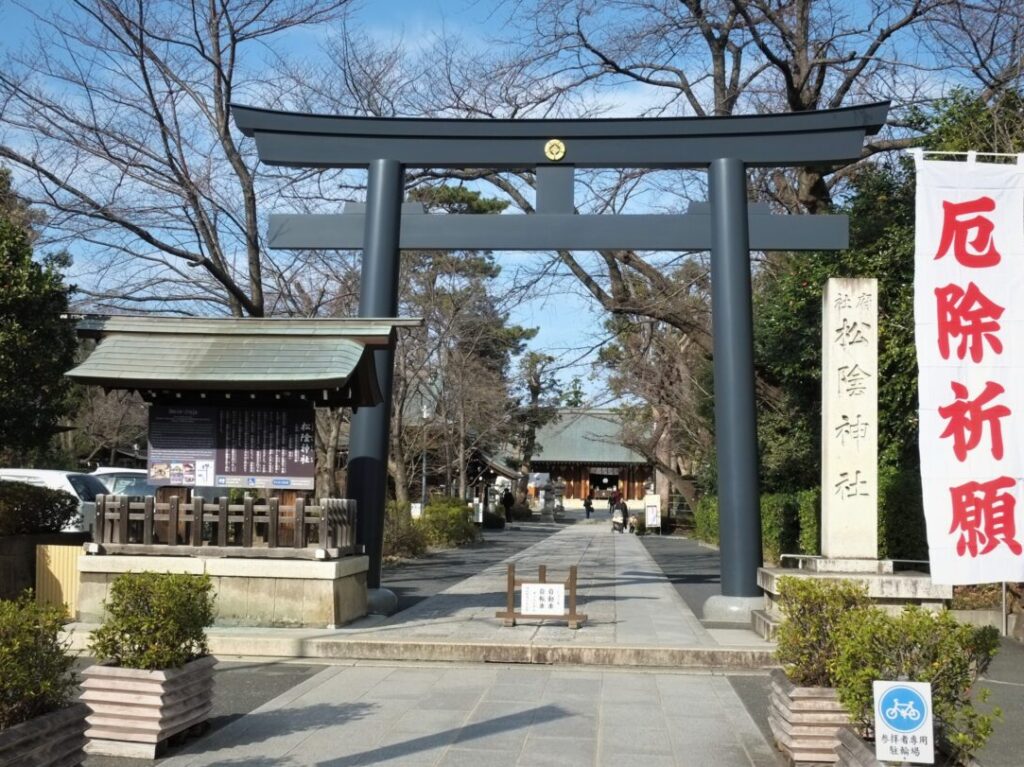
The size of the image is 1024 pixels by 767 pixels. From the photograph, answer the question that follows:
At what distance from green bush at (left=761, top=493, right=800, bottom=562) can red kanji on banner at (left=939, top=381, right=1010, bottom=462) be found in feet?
43.4

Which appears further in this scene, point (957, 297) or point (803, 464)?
point (803, 464)

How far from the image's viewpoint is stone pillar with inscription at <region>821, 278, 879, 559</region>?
12.1 m

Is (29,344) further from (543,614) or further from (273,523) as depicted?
(543,614)

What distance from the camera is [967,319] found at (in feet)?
21.7

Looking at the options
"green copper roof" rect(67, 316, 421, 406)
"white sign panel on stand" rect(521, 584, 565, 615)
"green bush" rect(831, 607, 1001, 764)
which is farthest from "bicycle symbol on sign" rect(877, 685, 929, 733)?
"green copper roof" rect(67, 316, 421, 406)

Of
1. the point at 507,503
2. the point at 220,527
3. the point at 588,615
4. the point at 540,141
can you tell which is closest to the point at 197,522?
the point at 220,527

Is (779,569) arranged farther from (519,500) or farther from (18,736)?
(519,500)

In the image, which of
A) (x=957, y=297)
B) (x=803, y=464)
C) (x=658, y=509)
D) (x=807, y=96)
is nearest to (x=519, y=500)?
(x=658, y=509)

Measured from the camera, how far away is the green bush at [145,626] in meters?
7.38

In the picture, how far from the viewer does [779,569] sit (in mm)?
13250

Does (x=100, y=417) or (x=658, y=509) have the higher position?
(x=100, y=417)

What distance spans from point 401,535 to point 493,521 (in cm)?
2133

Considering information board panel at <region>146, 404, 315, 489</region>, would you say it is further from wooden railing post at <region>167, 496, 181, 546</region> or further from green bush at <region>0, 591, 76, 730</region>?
green bush at <region>0, 591, 76, 730</region>

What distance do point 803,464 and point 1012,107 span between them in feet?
29.2
